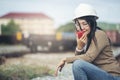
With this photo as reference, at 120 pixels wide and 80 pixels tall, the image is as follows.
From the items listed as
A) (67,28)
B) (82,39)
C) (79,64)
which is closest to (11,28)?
(67,28)

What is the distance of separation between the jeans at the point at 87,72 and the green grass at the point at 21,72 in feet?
6.05

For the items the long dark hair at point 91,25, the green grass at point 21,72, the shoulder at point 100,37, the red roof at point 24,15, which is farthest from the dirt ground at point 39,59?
the shoulder at point 100,37

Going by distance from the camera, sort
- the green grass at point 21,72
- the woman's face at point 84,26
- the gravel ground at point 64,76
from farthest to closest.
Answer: the green grass at point 21,72 < the gravel ground at point 64,76 < the woman's face at point 84,26

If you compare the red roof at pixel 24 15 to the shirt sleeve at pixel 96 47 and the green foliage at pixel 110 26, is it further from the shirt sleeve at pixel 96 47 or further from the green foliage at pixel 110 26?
the shirt sleeve at pixel 96 47

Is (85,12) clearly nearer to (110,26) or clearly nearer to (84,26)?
(84,26)

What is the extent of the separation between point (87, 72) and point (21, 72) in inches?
77.5

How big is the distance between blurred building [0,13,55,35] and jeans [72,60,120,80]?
207 cm

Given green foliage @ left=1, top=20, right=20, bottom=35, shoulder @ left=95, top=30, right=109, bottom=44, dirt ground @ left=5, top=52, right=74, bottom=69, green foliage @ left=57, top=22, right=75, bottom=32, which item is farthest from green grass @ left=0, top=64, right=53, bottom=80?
shoulder @ left=95, top=30, right=109, bottom=44

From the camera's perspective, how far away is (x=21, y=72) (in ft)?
17.6

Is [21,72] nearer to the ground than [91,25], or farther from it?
nearer to the ground

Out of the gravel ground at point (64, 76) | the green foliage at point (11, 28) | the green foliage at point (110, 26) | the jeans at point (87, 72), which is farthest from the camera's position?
the green foliage at point (110, 26)

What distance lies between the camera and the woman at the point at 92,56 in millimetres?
3596

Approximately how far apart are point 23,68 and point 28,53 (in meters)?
0.33

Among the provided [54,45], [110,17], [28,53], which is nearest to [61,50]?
[54,45]
